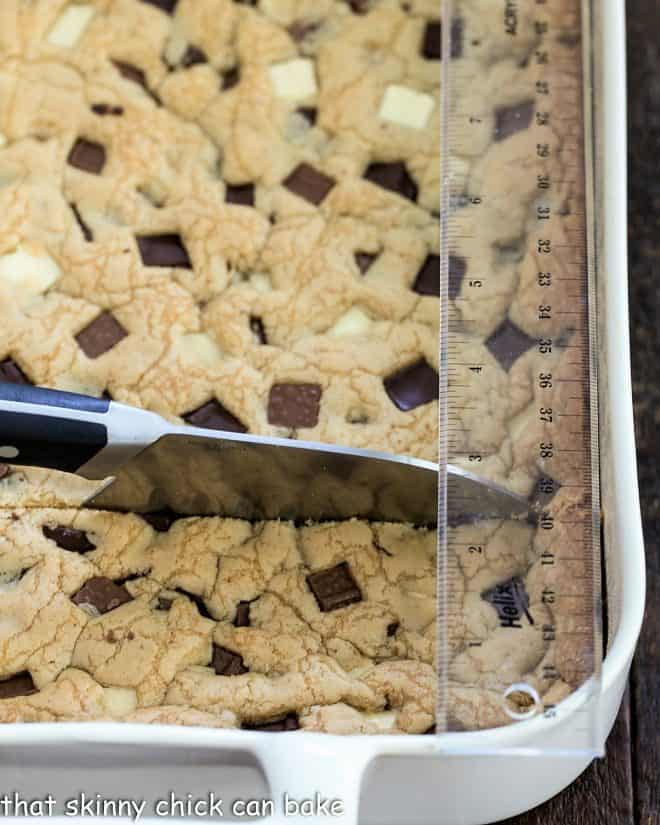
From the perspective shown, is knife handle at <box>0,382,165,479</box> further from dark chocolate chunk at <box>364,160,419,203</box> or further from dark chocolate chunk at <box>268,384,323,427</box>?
dark chocolate chunk at <box>364,160,419,203</box>

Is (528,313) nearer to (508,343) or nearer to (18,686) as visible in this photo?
(508,343)

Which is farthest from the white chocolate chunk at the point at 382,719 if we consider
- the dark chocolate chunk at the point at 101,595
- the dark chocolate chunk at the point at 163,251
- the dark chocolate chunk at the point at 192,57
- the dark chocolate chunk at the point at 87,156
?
the dark chocolate chunk at the point at 192,57

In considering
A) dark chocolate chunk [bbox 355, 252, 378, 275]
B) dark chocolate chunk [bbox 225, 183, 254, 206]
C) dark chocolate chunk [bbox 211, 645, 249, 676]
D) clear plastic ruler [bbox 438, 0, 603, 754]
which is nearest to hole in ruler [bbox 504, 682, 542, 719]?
clear plastic ruler [bbox 438, 0, 603, 754]

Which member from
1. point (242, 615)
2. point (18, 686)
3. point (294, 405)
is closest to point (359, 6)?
point (294, 405)

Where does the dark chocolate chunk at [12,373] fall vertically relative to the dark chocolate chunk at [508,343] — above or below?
below

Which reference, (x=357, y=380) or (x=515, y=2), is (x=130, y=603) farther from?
(x=515, y=2)

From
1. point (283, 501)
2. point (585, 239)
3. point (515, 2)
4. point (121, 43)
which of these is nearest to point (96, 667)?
point (283, 501)

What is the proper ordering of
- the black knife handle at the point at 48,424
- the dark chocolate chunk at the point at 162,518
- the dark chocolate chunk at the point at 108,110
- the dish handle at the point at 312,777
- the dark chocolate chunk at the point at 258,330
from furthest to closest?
the dark chocolate chunk at the point at 108,110 < the dark chocolate chunk at the point at 258,330 < the dark chocolate chunk at the point at 162,518 < the black knife handle at the point at 48,424 < the dish handle at the point at 312,777

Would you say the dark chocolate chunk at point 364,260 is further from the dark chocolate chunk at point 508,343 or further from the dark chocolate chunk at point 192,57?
the dark chocolate chunk at point 192,57

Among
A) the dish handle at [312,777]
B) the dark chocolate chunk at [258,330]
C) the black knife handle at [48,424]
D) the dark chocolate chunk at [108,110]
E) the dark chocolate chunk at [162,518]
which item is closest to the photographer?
the dish handle at [312,777]
